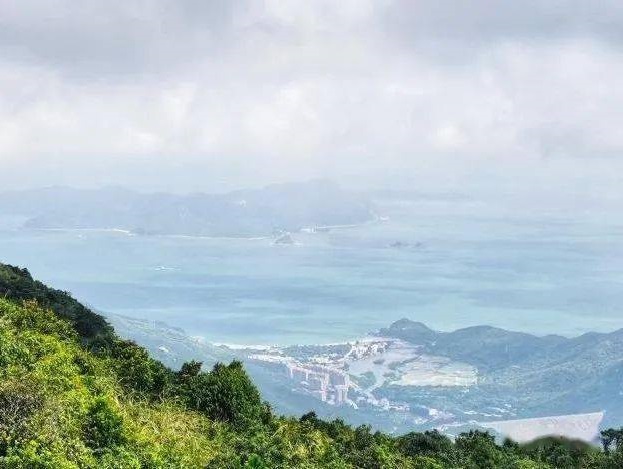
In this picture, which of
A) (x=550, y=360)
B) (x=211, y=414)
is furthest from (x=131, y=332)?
(x=211, y=414)

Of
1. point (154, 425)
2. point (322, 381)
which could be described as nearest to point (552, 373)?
point (322, 381)

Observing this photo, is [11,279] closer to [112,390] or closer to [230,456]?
[112,390]

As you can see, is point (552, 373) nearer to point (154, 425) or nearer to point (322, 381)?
point (322, 381)

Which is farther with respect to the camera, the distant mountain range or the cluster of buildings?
the distant mountain range

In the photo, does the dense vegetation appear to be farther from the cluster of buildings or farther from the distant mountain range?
the distant mountain range

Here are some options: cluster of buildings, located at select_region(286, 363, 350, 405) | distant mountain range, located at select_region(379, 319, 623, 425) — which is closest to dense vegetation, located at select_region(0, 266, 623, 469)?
cluster of buildings, located at select_region(286, 363, 350, 405)

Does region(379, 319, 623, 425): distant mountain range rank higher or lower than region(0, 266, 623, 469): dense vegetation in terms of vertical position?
higher

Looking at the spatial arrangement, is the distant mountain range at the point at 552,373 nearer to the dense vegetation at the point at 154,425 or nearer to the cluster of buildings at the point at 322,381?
the cluster of buildings at the point at 322,381
